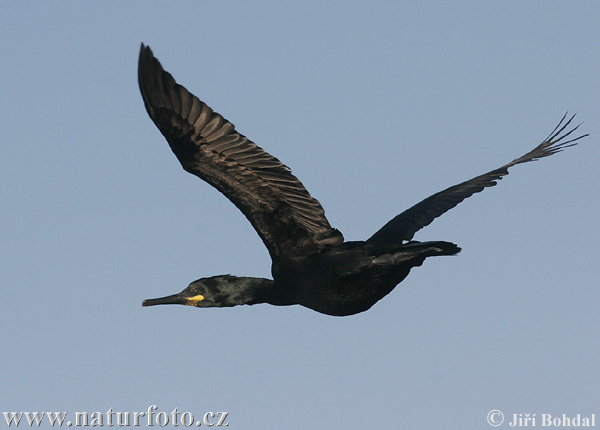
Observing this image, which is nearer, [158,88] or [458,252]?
[158,88]

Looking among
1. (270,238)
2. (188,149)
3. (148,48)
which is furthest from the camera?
(270,238)

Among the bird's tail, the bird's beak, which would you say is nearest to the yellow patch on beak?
the bird's beak

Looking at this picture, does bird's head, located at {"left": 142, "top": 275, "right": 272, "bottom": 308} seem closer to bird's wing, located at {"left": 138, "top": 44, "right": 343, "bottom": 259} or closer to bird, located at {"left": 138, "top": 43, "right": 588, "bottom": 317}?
bird, located at {"left": 138, "top": 43, "right": 588, "bottom": 317}

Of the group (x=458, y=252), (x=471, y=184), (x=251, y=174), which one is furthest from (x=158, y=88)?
(x=471, y=184)

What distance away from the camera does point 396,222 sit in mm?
10258

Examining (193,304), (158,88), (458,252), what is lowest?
(193,304)

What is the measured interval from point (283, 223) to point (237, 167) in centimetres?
77

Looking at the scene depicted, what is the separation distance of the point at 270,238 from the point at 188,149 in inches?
48.8

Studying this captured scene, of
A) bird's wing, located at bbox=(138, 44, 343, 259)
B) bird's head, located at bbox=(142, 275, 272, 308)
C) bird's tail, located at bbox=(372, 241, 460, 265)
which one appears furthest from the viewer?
bird's head, located at bbox=(142, 275, 272, 308)

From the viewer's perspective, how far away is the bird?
28.6ft

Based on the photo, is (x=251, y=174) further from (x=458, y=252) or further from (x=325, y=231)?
(x=458, y=252)

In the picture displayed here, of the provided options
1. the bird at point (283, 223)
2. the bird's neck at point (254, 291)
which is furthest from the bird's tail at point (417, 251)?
the bird's neck at point (254, 291)

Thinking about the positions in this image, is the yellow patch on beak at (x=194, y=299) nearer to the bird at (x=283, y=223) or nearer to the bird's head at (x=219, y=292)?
the bird's head at (x=219, y=292)

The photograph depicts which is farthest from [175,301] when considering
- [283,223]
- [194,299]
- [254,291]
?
[283,223]
